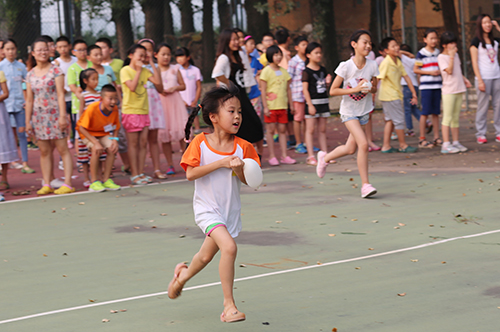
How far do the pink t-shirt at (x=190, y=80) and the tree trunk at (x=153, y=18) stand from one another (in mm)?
3503

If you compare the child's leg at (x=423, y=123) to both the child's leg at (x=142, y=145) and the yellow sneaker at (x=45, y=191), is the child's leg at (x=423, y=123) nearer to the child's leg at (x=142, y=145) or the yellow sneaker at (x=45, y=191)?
the child's leg at (x=142, y=145)

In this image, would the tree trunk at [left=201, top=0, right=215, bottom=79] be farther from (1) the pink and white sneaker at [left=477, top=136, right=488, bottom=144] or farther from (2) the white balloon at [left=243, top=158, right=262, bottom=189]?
(2) the white balloon at [left=243, top=158, right=262, bottom=189]

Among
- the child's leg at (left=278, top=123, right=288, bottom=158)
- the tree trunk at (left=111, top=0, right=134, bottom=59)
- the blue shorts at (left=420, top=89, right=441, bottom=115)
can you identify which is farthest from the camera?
the tree trunk at (left=111, top=0, right=134, bottom=59)

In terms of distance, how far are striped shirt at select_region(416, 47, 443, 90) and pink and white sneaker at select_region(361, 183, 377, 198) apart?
15.5 ft

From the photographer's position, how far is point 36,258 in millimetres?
6098

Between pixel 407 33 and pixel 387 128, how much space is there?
727 centimetres

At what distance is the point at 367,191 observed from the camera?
314 inches

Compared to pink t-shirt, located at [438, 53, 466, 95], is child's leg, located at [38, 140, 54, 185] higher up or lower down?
lower down

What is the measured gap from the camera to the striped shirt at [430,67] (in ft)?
39.3

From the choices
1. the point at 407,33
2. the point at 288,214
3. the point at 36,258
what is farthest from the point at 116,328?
the point at 407,33

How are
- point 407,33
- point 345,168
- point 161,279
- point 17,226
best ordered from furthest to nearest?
point 407,33
point 345,168
point 17,226
point 161,279

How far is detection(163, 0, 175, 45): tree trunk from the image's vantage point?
1663cm

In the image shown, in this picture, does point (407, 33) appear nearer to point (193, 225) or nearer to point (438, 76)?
point (438, 76)

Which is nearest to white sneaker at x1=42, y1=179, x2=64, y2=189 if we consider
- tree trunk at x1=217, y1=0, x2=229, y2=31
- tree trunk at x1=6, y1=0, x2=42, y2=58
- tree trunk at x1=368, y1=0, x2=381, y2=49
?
tree trunk at x1=6, y1=0, x2=42, y2=58
